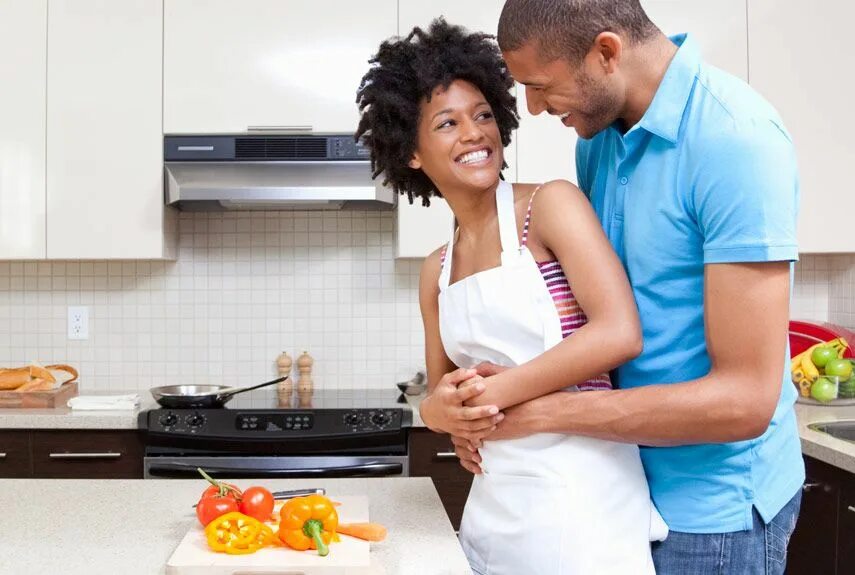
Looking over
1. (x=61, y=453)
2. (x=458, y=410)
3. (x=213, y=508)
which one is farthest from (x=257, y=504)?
(x=61, y=453)

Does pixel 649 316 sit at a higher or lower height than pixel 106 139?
lower

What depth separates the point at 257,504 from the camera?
1.38 meters

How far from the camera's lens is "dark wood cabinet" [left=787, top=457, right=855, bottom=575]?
2.04m

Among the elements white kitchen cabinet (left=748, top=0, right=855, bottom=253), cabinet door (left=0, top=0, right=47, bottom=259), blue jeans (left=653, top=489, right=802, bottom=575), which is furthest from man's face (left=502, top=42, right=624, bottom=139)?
cabinet door (left=0, top=0, right=47, bottom=259)

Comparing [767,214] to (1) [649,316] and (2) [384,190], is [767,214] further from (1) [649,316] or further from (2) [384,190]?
(2) [384,190]

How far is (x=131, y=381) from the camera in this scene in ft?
11.2

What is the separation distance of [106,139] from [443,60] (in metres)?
1.86

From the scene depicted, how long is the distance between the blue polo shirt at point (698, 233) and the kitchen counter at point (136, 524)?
1.20 feet

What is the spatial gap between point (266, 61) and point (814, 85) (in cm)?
185

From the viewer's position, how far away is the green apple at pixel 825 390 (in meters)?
2.68

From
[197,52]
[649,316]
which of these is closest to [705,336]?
[649,316]

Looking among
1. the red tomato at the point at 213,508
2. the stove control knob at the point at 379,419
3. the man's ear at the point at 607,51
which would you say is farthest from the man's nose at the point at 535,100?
the stove control knob at the point at 379,419

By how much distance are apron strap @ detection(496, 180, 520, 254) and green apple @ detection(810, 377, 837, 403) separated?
165 cm

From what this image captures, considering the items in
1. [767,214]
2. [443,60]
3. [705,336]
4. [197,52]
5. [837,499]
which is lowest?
[837,499]
